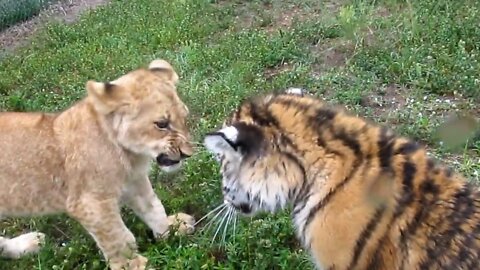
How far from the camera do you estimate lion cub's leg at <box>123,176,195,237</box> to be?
16.4 feet

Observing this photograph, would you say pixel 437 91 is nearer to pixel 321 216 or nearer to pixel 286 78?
pixel 286 78

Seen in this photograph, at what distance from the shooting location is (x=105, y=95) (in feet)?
15.1

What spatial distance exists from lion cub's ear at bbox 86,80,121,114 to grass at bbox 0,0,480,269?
861 mm

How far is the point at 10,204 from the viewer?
16.0ft

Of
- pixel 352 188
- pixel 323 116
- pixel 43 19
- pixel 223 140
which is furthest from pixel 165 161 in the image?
pixel 43 19

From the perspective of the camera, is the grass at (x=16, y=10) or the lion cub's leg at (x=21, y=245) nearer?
the lion cub's leg at (x=21, y=245)

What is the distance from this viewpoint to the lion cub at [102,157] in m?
4.60


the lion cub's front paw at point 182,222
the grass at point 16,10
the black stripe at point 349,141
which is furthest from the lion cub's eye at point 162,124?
the grass at point 16,10

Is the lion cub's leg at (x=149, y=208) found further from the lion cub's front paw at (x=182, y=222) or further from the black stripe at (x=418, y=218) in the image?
the black stripe at (x=418, y=218)

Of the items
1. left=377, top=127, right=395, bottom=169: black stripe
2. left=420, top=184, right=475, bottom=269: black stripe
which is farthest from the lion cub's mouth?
left=420, top=184, right=475, bottom=269: black stripe

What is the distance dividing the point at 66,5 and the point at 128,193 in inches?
269

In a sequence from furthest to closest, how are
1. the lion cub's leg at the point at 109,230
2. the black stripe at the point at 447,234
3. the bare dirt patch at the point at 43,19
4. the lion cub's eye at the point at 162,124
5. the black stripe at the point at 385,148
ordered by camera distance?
the bare dirt patch at the point at 43,19 → the lion cub's leg at the point at 109,230 → the lion cub's eye at the point at 162,124 → the black stripe at the point at 385,148 → the black stripe at the point at 447,234

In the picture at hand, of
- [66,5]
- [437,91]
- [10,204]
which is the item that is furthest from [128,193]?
[66,5]

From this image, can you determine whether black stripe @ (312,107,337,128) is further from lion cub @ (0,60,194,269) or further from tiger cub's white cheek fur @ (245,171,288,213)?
lion cub @ (0,60,194,269)
